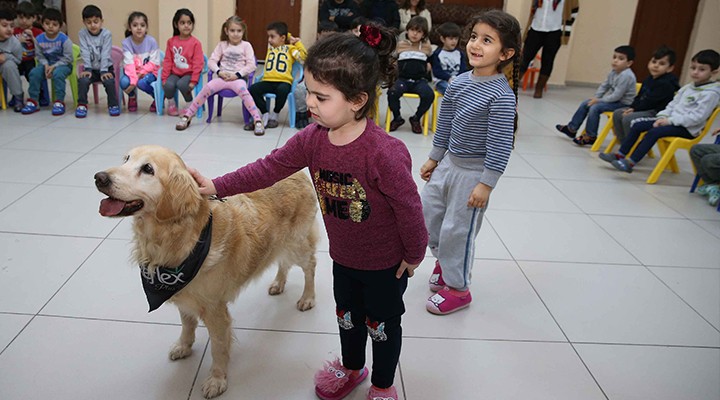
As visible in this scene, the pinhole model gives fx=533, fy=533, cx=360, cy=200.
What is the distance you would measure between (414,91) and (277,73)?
4.72 feet

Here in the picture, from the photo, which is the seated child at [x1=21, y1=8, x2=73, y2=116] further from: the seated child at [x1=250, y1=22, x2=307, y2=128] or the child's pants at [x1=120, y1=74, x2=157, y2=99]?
the seated child at [x1=250, y1=22, x2=307, y2=128]

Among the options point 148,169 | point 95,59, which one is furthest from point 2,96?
point 148,169

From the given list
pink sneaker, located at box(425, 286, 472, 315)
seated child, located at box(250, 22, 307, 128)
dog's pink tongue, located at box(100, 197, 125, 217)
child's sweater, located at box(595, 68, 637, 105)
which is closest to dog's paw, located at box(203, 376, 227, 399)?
dog's pink tongue, located at box(100, 197, 125, 217)

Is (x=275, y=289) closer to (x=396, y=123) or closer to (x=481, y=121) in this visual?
(x=481, y=121)

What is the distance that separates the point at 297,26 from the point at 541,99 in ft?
14.0

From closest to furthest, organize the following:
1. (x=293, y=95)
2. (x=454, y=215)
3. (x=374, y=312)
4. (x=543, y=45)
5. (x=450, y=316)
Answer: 1. (x=374, y=312)
2. (x=454, y=215)
3. (x=450, y=316)
4. (x=293, y=95)
5. (x=543, y=45)

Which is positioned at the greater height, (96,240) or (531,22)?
(531,22)

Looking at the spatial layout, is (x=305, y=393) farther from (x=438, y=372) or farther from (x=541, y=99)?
(x=541, y=99)

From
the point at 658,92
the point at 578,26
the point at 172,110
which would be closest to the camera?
the point at 658,92

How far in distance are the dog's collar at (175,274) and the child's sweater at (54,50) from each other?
4653mm

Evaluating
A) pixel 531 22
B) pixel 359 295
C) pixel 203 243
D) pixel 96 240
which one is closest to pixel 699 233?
pixel 359 295

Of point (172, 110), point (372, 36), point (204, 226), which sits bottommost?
point (172, 110)

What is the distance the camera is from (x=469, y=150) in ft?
7.38

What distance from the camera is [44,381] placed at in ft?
6.01
